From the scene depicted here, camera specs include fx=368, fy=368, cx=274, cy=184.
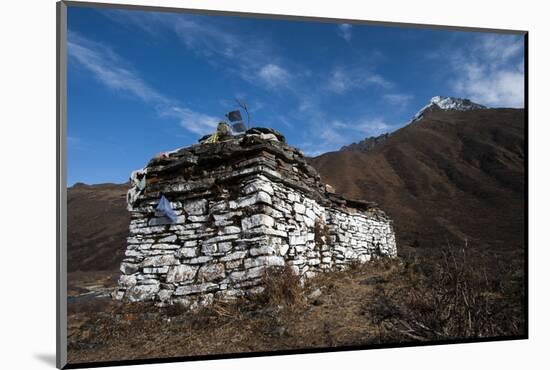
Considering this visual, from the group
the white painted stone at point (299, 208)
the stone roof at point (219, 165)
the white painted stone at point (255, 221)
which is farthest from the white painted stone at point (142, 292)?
the white painted stone at point (299, 208)

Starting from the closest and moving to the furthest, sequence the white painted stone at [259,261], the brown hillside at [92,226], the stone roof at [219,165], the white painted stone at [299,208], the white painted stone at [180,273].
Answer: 1. the brown hillside at [92,226]
2. the white painted stone at [259,261]
3. the white painted stone at [180,273]
4. the stone roof at [219,165]
5. the white painted stone at [299,208]

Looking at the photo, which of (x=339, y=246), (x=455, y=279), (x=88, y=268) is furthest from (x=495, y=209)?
(x=88, y=268)

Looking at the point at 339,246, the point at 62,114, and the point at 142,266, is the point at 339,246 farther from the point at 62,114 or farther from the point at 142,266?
the point at 62,114

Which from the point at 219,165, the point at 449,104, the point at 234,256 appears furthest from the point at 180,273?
the point at 449,104

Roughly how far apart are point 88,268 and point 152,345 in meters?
1.07

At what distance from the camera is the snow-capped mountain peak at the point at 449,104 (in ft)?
14.3

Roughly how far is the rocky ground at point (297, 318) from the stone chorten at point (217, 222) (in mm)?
216

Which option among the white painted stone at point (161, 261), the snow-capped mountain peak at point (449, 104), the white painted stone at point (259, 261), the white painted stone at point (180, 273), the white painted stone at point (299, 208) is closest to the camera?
the white painted stone at point (259, 261)

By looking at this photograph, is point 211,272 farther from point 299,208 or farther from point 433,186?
point 433,186

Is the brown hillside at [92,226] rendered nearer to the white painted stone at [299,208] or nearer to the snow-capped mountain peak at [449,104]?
the white painted stone at [299,208]

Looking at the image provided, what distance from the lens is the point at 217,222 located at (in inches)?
159

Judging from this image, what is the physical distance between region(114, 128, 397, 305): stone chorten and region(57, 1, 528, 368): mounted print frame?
18 millimetres

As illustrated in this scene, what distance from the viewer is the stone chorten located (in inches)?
151

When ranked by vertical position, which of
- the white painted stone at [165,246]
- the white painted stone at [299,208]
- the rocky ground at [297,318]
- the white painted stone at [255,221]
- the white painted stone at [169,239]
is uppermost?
the white painted stone at [299,208]
